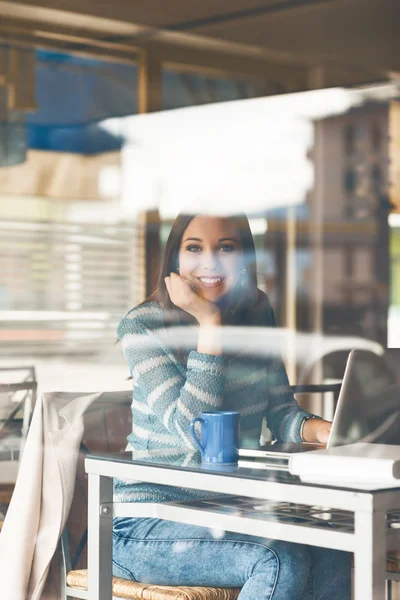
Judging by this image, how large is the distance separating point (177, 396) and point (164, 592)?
244mm

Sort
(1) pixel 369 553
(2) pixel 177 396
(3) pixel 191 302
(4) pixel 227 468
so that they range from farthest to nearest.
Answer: (3) pixel 191 302
(2) pixel 177 396
(4) pixel 227 468
(1) pixel 369 553

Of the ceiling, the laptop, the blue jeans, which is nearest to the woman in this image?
the blue jeans

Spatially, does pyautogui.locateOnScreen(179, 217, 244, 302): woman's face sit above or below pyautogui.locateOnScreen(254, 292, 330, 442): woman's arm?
above

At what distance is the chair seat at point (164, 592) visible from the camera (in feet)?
3.37

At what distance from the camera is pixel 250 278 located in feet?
5.60

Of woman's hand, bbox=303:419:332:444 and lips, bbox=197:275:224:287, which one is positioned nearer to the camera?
woman's hand, bbox=303:419:332:444

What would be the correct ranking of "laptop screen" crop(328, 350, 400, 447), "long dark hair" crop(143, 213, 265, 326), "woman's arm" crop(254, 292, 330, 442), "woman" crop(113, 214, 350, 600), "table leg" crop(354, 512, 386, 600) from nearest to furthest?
"table leg" crop(354, 512, 386, 600) → "laptop screen" crop(328, 350, 400, 447) → "woman" crop(113, 214, 350, 600) → "woman's arm" crop(254, 292, 330, 442) → "long dark hair" crop(143, 213, 265, 326)

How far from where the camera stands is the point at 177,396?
1158mm

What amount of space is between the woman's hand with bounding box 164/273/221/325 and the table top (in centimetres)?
21

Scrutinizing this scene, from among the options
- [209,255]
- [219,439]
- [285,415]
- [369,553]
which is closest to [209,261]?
[209,255]

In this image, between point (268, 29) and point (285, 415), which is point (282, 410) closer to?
point (285, 415)

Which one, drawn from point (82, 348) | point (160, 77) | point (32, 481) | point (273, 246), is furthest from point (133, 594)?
point (160, 77)

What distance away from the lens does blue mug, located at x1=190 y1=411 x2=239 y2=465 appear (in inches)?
37.5

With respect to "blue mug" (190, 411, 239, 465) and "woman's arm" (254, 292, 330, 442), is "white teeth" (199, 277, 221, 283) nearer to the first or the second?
"woman's arm" (254, 292, 330, 442)
